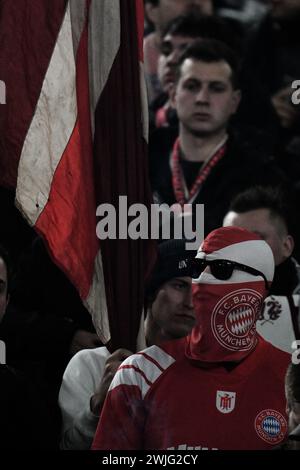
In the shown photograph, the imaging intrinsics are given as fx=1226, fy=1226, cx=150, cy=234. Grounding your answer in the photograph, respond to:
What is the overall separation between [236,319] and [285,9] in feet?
13.2

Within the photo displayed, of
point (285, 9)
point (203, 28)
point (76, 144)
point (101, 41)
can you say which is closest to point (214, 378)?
point (76, 144)

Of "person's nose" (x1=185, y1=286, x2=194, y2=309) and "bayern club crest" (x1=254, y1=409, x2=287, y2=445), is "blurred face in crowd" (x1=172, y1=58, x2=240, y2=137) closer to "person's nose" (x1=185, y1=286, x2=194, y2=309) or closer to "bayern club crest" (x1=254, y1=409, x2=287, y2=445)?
"person's nose" (x1=185, y1=286, x2=194, y2=309)

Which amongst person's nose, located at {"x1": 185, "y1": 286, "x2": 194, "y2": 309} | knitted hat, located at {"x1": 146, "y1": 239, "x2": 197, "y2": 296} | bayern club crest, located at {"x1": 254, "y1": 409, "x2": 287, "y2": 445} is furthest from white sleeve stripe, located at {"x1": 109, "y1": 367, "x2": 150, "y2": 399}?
knitted hat, located at {"x1": 146, "y1": 239, "x2": 197, "y2": 296}

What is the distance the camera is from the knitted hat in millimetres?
5039

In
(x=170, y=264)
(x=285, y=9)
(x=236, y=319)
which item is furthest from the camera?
(x=285, y=9)

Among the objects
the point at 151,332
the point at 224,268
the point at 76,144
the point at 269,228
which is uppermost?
the point at 76,144

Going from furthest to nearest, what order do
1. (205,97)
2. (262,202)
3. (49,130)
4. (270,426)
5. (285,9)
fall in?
(285,9) < (205,97) < (262,202) < (49,130) < (270,426)

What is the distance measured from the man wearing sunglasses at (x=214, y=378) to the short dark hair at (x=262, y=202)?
1.45m

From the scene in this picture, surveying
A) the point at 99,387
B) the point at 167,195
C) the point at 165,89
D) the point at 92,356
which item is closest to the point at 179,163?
the point at 167,195

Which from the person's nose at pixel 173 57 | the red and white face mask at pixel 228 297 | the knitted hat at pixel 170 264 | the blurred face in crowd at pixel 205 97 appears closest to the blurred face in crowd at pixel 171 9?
the person's nose at pixel 173 57

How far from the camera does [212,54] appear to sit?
6.73m

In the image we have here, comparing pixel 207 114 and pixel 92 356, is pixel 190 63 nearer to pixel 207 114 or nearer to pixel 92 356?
pixel 207 114

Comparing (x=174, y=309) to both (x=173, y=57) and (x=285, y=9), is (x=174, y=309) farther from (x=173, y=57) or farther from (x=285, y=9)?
(x=285, y=9)

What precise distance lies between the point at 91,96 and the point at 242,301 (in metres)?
1.02
